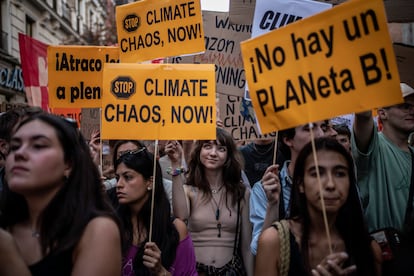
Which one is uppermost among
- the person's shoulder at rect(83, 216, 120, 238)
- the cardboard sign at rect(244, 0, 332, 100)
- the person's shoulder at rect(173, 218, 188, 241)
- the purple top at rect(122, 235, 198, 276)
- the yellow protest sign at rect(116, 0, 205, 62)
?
the yellow protest sign at rect(116, 0, 205, 62)

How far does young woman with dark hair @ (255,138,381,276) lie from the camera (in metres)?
2.74

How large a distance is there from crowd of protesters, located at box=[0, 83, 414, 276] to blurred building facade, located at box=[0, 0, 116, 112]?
9.87 meters

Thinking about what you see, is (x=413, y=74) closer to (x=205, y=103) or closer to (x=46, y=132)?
(x=205, y=103)

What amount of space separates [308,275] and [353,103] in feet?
3.07

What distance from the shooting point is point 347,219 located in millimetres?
2943

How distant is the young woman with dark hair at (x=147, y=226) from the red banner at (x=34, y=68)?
4.00 m

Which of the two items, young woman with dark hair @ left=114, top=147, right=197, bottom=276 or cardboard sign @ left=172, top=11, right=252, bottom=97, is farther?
cardboard sign @ left=172, top=11, right=252, bottom=97

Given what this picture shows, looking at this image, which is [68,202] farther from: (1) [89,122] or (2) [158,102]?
(1) [89,122]

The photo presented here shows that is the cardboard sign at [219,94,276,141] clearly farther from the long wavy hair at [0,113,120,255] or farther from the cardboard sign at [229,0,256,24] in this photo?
the long wavy hair at [0,113,120,255]

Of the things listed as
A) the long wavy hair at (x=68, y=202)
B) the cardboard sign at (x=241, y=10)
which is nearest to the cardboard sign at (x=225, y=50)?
the cardboard sign at (x=241, y=10)

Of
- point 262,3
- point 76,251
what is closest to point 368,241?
point 76,251

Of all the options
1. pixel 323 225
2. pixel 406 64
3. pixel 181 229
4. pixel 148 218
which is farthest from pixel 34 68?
pixel 323 225

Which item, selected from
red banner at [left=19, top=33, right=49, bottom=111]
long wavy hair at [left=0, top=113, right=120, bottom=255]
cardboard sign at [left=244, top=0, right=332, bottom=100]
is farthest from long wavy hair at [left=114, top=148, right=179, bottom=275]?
red banner at [left=19, top=33, right=49, bottom=111]

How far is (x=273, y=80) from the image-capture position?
119 inches
